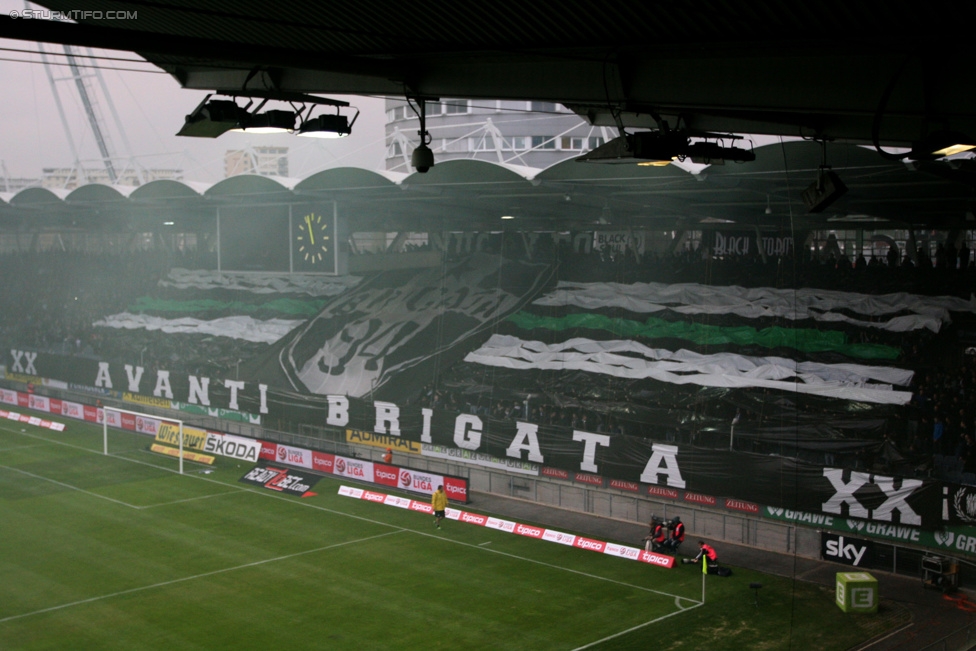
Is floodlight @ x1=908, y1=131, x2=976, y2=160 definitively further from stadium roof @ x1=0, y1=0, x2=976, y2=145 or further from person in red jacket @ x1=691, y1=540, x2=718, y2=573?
person in red jacket @ x1=691, y1=540, x2=718, y2=573

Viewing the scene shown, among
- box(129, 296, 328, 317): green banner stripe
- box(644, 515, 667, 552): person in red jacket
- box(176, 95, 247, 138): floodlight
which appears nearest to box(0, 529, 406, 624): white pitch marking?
box(644, 515, 667, 552): person in red jacket

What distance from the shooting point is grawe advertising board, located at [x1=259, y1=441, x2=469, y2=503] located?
1043 inches

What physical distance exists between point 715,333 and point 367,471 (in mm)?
11035

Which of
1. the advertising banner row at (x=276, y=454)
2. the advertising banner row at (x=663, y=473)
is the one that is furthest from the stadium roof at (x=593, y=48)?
the advertising banner row at (x=276, y=454)

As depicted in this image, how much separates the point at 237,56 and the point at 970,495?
16.6m

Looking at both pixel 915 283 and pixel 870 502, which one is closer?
pixel 870 502

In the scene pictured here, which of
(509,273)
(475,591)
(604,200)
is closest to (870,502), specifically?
(475,591)

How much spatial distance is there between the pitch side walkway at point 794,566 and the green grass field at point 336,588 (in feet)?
1.68

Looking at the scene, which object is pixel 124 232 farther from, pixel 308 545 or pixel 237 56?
pixel 237 56

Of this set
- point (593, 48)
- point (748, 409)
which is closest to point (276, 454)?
point (748, 409)

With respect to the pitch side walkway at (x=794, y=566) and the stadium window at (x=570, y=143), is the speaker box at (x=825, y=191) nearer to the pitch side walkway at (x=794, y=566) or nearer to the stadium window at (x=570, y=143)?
the pitch side walkway at (x=794, y=566)

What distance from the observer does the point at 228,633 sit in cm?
1770

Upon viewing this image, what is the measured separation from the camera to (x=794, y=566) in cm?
1541

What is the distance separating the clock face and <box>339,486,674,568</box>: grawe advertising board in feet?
28.5
